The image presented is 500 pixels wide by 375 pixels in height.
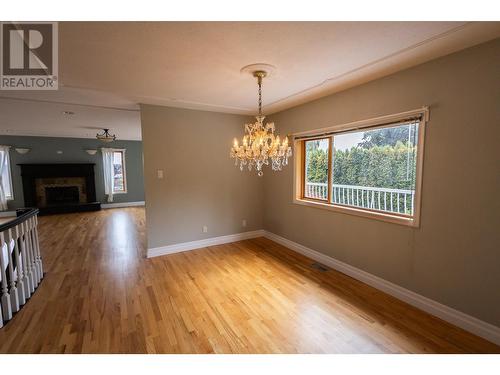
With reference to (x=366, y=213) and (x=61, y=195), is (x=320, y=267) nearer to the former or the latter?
(x=366, y=213)

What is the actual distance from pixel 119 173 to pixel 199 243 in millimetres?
6332

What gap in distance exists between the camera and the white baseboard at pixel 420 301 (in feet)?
6.04

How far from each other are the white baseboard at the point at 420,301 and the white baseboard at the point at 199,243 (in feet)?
4.58

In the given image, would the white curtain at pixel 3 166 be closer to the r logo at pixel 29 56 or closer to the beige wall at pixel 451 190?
the r logo at pixel 29 56

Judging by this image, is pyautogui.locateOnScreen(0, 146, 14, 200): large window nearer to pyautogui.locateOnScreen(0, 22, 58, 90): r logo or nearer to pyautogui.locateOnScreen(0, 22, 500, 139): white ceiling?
pyautogui.locateOnScreen(0, 22, 500, 139): white ceiling

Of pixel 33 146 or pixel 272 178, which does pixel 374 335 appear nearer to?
pixel 272 178

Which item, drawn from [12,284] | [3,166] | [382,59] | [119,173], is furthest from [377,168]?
[3,166]

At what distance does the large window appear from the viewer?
674cm

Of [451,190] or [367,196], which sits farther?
[367,196]

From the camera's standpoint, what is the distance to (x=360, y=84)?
270 centimetres

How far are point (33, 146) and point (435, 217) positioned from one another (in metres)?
10.3

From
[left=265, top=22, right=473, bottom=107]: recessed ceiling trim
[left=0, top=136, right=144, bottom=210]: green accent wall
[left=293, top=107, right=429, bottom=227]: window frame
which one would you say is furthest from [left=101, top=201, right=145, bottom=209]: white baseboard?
[left=265, top=22, right=473, bottom=107]: recessed ceiling trim

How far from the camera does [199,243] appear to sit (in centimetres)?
404

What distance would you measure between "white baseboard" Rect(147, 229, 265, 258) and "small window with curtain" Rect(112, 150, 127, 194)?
6055 mm
